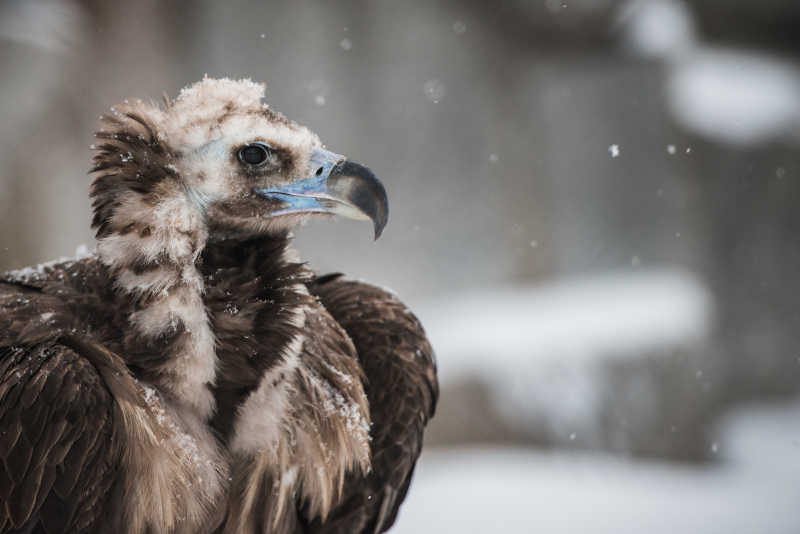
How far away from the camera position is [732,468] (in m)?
5.18

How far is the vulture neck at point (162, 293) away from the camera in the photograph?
1468 millimetres

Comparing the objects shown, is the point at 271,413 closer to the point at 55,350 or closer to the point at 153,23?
the point at 55,350

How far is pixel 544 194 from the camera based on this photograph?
5.83 meters

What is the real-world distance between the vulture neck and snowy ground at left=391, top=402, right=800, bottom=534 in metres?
2.75

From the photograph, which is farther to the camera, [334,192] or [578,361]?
[578,361]

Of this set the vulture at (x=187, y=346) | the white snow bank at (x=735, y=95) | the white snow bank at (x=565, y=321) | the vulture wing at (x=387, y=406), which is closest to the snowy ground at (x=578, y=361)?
the white snow bank at (x=565, y=321)

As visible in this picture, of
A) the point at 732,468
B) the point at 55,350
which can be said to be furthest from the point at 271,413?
the point at 732,468

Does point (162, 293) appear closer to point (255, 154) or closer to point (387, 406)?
point (255, 154)

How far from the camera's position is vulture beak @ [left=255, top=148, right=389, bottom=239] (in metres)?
1.57

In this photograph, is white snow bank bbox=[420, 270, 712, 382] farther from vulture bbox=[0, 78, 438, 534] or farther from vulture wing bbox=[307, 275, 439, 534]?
vulture bbox=[0, 78, 438, 534]

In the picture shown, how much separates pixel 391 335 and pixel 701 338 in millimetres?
4166

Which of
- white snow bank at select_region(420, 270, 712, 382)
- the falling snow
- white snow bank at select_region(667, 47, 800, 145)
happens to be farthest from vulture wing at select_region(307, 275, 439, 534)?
white snow bank at select_region(667, 47, 800, 145)

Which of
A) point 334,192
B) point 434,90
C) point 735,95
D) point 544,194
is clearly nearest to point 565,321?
point 544,194

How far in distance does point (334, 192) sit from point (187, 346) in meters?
0.41
